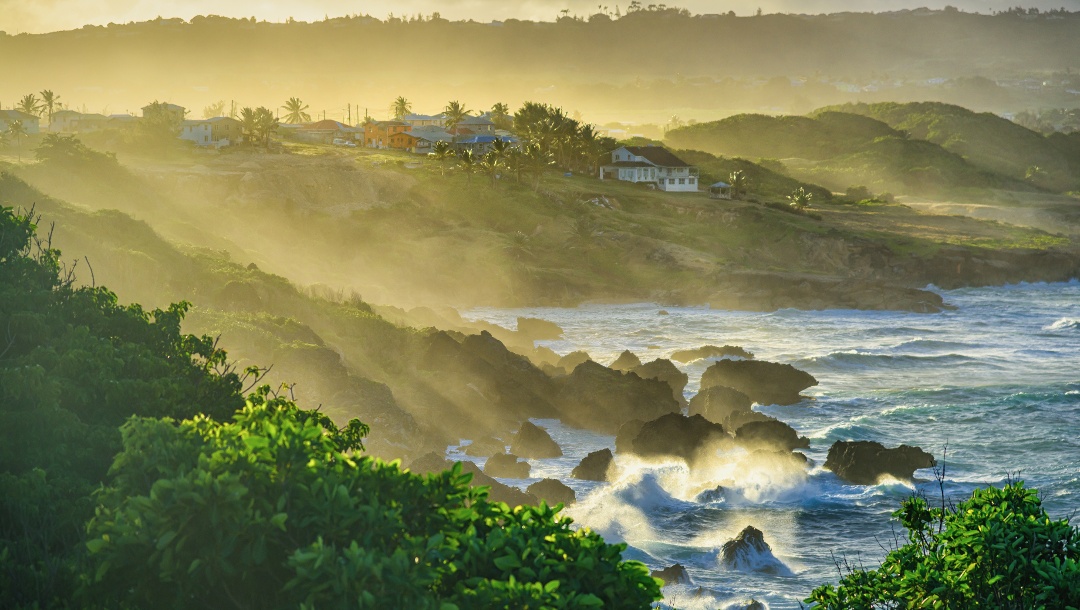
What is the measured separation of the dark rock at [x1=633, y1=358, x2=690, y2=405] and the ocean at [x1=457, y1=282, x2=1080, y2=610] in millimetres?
1132

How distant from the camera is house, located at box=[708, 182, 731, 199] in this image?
119 m

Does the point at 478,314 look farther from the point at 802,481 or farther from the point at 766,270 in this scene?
the point at 802,481

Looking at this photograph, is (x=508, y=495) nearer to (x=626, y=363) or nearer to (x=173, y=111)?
(x=626, y=363)

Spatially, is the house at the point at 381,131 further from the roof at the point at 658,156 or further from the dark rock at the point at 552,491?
the dark rock at the point at 552,491

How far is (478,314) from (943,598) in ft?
219

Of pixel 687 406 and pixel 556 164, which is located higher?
pixel 556 164

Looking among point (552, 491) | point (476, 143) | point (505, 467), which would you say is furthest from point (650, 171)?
point (552, 491)

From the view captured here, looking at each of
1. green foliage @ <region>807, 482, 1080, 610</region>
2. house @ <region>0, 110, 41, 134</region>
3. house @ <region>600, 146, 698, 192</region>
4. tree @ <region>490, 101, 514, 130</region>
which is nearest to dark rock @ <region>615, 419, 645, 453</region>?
green foliage @ <region>807, 482, 1080, 610</region>

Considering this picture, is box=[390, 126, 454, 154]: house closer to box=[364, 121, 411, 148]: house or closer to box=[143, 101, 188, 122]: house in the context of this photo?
box=[364, 121, 411, 148]: house

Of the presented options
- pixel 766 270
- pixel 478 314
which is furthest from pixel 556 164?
pixel 478 314

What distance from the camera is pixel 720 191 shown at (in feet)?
397

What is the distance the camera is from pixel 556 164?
12500 cm

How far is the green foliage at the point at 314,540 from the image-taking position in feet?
36.3

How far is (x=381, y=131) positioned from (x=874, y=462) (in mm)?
107391
